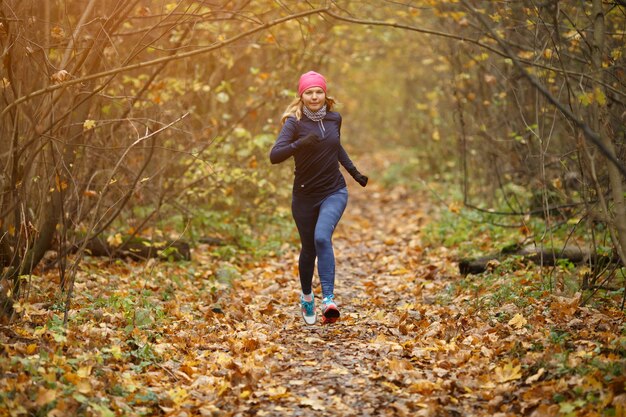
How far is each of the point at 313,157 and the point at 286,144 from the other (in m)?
0.28

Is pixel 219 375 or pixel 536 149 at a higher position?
pixel 536 149

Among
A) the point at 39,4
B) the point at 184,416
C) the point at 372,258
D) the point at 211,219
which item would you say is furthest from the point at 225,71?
the point at 184,416

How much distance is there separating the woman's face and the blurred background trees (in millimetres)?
759

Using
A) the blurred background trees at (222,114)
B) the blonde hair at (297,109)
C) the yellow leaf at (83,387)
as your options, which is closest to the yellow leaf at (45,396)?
the yellow leaf at (83,387)

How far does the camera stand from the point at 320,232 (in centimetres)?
596

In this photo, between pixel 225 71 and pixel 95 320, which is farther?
pixel 225 71

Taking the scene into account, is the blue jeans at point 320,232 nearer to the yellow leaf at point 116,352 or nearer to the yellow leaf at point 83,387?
the yellow leaf at point 116,352

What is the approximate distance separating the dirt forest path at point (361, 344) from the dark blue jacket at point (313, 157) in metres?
1.31

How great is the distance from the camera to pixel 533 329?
17.4 feet

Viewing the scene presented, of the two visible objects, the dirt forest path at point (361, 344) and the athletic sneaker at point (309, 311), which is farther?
the athletic sneaker at point (309, 311)

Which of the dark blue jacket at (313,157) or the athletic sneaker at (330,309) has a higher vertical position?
the dark blue jacket at (313,157)

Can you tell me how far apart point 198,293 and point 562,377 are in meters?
4.30

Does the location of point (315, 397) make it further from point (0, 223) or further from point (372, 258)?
point (372, 258)

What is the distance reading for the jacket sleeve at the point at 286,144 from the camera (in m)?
6.00
